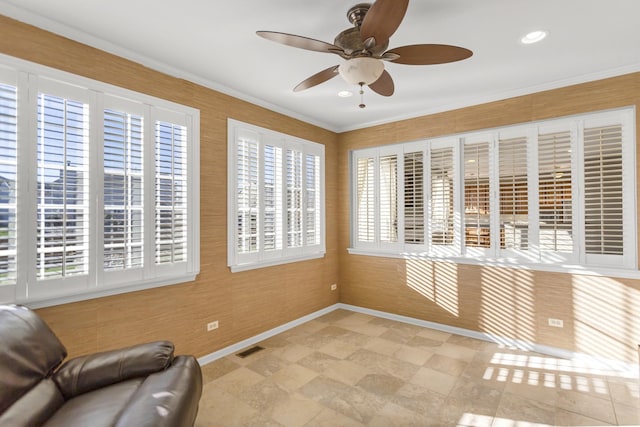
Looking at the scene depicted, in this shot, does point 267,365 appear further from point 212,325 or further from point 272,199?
point 272,199

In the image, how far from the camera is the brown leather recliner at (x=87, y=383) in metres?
1.50

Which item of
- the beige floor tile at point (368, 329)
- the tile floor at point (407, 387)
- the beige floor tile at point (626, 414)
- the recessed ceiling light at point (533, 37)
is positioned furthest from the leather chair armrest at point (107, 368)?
the recessed ceiling light at point (533, 37)

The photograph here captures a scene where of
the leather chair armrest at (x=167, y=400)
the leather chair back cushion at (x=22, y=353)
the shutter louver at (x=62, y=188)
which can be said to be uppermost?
the shutter louver at (x=62, y=188)

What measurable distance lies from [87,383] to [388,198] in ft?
12.3

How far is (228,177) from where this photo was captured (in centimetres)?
339

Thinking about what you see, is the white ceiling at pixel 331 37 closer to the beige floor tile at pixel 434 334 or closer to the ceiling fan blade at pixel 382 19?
the ceiling fan blade at pixel 382 19

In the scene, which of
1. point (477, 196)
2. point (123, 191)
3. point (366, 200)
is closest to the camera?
point (123, 191)

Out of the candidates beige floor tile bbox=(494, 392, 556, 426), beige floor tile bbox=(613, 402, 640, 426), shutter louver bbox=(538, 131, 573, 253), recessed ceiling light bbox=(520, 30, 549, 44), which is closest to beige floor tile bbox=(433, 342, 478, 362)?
beige floor tile bbox=(494, 392, 556, 426)

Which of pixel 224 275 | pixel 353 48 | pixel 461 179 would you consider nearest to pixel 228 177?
pixel 224 275

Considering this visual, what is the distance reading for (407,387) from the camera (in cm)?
270

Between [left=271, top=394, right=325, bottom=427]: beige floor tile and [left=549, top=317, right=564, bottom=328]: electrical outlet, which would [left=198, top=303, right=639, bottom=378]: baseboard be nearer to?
[left=549, top=317, right=564, bottom=328]: electrical outlet

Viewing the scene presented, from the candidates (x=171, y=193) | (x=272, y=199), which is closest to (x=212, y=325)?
(x=171, y=193)

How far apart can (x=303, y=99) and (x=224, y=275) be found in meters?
2.18

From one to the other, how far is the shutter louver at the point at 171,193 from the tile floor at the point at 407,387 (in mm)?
1212
